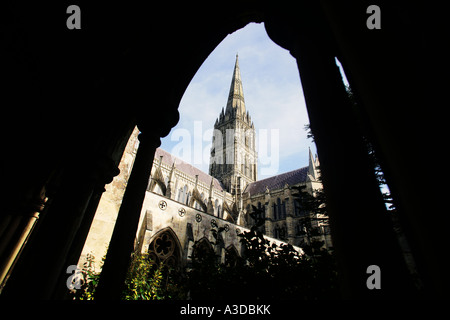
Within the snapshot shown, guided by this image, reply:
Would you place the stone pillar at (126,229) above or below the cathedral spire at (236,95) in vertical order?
below

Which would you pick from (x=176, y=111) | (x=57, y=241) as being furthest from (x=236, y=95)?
(x=57, y=241)

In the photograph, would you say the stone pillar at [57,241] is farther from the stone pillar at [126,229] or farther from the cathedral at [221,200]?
the cathedral at [221,200]

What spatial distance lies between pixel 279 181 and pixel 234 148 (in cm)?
1136

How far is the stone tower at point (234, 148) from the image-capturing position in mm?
39875

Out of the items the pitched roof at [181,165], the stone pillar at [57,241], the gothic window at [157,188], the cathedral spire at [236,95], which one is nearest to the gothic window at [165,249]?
the stone pillar at [57,241]

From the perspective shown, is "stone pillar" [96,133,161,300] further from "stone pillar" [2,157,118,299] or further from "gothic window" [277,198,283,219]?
"gothic window" [277,198,283,219]

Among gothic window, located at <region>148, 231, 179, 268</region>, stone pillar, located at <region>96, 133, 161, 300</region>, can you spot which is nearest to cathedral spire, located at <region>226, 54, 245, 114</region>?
gothic window, located at <region>148, 231, 179, 268</region>

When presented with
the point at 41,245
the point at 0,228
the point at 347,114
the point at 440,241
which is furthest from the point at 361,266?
the point at 0,228

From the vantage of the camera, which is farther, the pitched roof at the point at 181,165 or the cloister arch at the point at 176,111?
the pitched roof at the point at 181,165

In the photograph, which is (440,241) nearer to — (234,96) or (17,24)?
(17,24)

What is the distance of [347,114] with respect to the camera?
1406 mm

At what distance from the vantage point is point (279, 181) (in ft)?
121

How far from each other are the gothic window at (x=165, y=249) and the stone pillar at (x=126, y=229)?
1056 centimetres

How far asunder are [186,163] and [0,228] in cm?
2952
